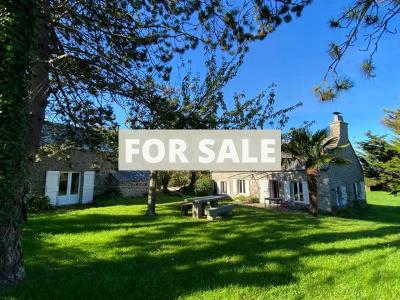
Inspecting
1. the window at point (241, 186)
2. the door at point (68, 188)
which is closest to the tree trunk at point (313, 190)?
the window at point (241, 186)

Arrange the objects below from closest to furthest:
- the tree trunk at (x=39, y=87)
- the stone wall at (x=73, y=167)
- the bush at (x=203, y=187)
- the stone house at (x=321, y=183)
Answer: the tree trunk at (x=39, y=87)
the stone wall at (x=73, y=167)
the stone house at (x=321, y=183)
the bush at (x=203, y=187)

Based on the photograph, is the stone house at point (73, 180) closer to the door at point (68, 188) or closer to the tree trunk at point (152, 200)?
the door at point (68, 188)

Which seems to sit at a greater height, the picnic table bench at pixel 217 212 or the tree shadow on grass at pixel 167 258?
the picnic table bench at pixel 217 212

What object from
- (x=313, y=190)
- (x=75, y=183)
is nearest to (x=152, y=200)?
(x=313, y=190)

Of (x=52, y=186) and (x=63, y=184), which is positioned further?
(x=63, y=184)

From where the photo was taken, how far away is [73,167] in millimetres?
21344

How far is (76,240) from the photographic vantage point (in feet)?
27.2

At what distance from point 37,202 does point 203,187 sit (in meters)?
15.5

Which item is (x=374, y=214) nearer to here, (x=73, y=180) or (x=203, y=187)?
(x=203, y=187)

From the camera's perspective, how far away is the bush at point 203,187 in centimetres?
3034

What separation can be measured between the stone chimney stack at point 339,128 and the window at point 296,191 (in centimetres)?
459

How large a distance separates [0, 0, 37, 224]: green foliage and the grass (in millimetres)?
1495

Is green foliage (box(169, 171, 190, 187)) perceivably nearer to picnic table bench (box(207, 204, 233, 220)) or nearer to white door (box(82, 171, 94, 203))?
white door (box(82, 171, 94, 203))

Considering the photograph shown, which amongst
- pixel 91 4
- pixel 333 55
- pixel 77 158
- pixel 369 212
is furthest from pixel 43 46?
pixel 369 212
